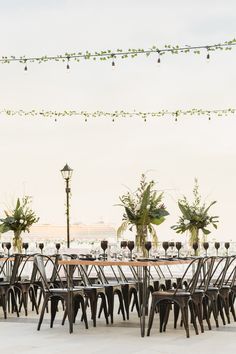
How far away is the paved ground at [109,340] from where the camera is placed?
6988 millimetres

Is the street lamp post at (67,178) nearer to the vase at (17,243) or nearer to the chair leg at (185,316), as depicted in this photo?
the vase at (17,243)

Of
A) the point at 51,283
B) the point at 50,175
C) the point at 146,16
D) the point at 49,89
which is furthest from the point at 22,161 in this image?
the point at 51,283

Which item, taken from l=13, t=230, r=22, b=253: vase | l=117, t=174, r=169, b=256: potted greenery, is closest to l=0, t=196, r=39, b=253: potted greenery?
l=13, t=230, r=22, b=253: vase

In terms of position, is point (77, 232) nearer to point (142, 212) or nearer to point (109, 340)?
point (142, 212)

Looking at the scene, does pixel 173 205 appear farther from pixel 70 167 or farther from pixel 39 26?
pixel 39 26

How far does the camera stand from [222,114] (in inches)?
582

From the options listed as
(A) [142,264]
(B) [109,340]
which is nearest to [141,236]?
(A) [142,264]

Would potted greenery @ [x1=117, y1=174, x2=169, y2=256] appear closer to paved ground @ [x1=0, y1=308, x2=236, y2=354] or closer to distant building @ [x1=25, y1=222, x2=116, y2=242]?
paved ground @ [x1=0, y1=308, x2=236, y2=354]

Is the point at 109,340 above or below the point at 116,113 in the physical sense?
below

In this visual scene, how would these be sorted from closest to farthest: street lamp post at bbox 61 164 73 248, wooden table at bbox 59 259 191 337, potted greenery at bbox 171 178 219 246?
wooden table at bbox 59 259 191 337, potted greenery at bbox 171 178 219 246, street lamp post at bbox 61 164 73 248

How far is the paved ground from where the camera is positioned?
699 cm

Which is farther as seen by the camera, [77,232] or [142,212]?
[77,232]

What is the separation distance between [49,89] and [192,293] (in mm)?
8516

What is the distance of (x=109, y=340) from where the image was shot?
7.62m
